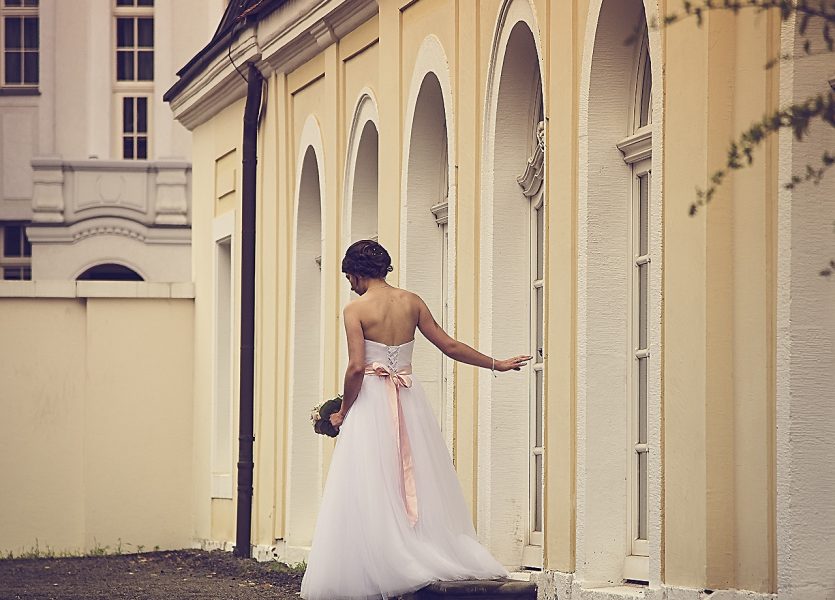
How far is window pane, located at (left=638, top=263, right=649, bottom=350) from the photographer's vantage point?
1006 cm

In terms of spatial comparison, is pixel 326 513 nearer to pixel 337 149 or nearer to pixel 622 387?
pixel 622 387

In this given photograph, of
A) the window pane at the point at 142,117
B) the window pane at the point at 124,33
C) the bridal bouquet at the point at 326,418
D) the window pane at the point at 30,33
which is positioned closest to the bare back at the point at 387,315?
the bridal bouquet at the point at 326,418

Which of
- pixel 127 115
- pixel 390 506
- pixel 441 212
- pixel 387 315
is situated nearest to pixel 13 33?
pixel 127 115

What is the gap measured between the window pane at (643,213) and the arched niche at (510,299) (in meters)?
1.51

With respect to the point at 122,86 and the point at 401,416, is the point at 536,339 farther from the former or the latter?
the point at 122,86

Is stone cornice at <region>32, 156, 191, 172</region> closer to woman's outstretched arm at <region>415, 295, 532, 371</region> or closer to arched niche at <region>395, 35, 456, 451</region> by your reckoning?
arched niche at <region>395, 35, 456, 451</region>

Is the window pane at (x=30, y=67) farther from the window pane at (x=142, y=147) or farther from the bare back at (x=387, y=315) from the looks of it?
the bare back at (x=387, y=315)

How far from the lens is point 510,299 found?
11.9m

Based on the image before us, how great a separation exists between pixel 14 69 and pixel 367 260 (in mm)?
28906

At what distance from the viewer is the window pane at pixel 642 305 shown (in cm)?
1006

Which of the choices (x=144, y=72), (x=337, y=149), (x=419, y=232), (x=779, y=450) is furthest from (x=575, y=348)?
(x=144, y=72)

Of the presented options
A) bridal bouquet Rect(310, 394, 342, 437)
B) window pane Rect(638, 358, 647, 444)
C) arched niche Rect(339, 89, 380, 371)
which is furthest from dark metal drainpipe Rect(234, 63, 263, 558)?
window pane Rect(638, 358, 647, 444)

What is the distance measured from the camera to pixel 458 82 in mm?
12594

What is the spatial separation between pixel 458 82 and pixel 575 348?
Result: 288 centimetres
